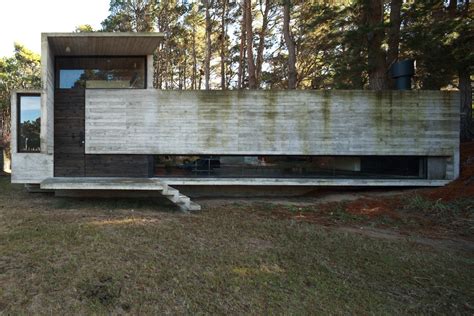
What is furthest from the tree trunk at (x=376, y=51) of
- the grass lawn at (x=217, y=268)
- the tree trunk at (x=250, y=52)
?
the grass lawn at (x=217, y=268)

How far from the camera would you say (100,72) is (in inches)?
406

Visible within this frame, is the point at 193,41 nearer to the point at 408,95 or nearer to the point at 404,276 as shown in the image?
the point at 408,95

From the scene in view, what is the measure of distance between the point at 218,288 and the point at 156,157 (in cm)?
722

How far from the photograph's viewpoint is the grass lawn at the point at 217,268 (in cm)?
321

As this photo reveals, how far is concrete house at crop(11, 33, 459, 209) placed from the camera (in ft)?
32.9

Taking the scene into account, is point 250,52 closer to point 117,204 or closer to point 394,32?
point 394,32

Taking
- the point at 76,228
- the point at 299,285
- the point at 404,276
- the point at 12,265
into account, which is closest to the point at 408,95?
the point at 404,276

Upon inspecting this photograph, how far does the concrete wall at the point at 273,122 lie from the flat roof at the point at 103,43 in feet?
4.24

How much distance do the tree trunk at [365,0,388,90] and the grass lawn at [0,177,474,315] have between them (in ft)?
26.0

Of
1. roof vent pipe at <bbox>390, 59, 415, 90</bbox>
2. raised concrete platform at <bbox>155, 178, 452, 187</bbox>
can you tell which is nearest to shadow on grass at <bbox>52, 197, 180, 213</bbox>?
raised concrete platform at <bbox>155, 178, 452, 187</bbox>

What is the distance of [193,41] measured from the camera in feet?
77.2

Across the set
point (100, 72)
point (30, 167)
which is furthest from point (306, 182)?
point (30, 167)

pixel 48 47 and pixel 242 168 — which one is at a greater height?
pixel 48 47

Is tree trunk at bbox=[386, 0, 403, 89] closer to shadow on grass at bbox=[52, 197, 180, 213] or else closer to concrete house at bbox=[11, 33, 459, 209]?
concrete house at bbox=[11, 33, 459, 209]
